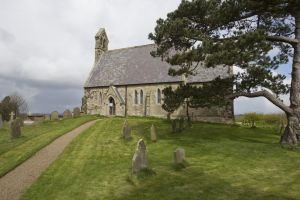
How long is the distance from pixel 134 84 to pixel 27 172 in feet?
91.9

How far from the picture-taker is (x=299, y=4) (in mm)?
17031

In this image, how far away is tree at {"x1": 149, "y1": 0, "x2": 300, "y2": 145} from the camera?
1588cm

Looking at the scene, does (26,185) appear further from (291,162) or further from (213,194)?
(291,162)

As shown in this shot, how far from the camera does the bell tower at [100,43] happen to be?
4950 cm

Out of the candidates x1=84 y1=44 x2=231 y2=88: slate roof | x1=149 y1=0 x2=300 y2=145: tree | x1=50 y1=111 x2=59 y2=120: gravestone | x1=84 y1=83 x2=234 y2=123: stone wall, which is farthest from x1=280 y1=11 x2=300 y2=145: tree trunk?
x1=50 y1=111 x2=59 y2=120: gravestone

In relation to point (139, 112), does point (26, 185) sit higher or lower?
lower

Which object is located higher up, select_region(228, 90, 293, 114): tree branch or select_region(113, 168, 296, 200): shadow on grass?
select_region(228, 90, 293, 114): tree branch

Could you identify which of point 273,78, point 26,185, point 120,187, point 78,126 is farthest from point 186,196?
point 78,126

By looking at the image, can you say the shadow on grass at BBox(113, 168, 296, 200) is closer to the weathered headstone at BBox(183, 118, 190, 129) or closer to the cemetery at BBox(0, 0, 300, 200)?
the cemetery at BBox(0, 0, 300, 200)

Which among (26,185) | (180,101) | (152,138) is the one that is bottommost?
(26,185)

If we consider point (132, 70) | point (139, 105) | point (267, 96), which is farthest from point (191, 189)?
point (132, 70)

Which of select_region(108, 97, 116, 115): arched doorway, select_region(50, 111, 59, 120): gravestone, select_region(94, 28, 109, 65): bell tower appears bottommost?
select_region(50, 111, 59, 120): gravestone

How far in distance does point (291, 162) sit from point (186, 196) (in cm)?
667

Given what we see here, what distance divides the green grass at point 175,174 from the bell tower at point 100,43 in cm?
3135
